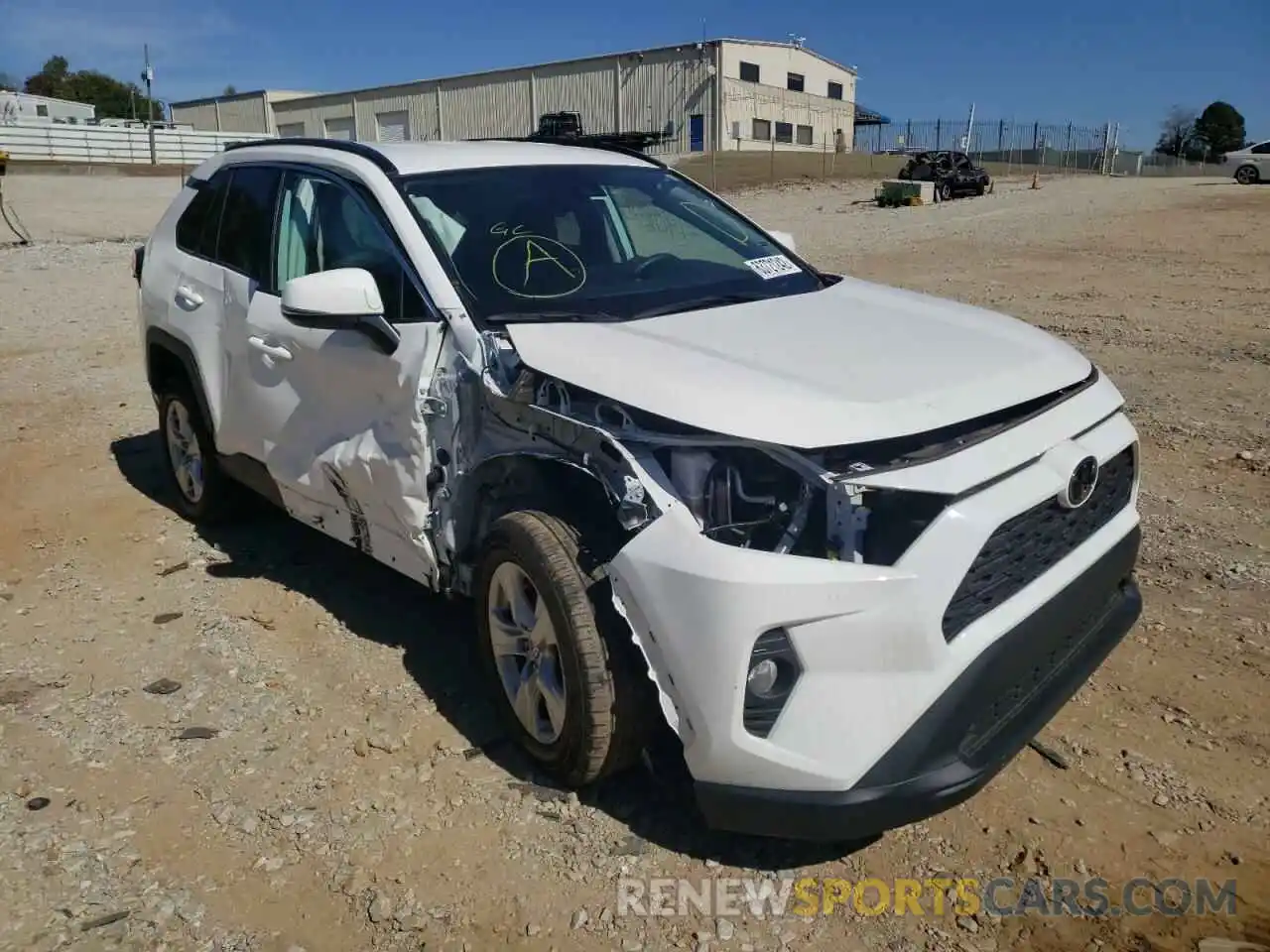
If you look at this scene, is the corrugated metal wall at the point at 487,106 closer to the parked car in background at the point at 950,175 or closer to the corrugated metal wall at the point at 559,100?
the corrugated metal wall at the point at 559,100

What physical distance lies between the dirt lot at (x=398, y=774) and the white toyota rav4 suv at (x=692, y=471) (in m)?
0.29

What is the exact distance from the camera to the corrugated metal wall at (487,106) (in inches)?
2238

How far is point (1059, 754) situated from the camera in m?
3.26

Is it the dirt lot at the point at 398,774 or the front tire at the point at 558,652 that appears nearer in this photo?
the dirt lot at the point at 398,774

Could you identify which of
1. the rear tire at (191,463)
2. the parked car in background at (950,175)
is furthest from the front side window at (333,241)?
the parked car in background at (950,175)

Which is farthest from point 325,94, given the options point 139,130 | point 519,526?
point 519,526

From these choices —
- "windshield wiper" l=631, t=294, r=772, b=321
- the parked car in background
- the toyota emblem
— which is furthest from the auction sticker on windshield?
the parked car in background

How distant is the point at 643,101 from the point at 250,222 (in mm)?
51443

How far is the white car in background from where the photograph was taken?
3272cm

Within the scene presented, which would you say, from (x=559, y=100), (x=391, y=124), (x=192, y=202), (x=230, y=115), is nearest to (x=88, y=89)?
(x=230, y=115)

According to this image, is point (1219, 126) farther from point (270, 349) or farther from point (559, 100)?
point (270, 349)

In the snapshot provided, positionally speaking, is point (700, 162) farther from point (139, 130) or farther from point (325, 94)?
point (325, 94)

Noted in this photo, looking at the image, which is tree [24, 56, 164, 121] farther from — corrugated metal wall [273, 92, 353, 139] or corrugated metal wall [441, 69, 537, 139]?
corrugated metal wall [441, 69, 537, 139]

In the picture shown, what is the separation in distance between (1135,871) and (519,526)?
186cm
